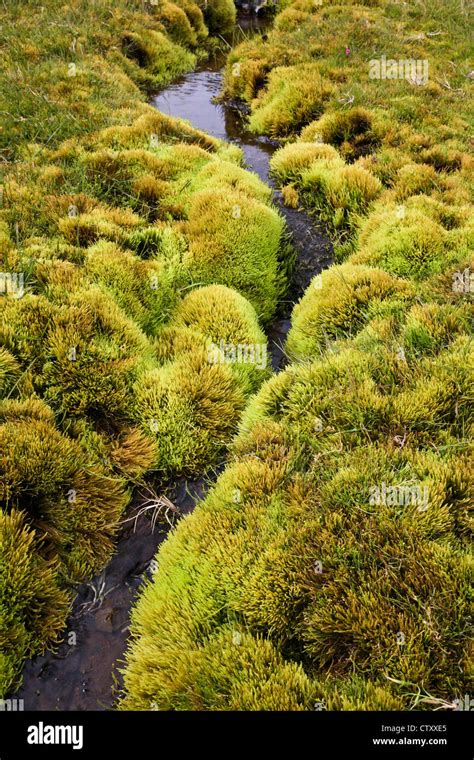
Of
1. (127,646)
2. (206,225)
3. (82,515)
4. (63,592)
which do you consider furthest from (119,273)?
(127,646)

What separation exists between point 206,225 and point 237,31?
17.0 metres

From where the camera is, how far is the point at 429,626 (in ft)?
11.9

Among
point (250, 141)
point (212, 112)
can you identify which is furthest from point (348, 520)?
point (212, 112)

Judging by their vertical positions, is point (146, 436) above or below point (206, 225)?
below

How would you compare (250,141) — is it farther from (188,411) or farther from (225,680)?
(225,680)

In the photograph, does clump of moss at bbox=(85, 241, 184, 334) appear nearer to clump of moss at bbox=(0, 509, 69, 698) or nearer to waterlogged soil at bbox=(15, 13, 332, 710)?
waterlogged soil at bbox=(15, 13, 332, 710)

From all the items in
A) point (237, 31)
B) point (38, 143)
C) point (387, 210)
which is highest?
point (237, 31)

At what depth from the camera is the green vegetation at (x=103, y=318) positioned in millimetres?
4965

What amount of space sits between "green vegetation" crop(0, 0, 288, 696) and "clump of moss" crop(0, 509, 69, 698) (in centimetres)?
1

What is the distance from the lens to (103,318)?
250 inches

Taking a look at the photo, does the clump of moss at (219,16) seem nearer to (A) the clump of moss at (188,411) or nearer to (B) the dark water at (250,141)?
(B) the dark water at (250,141)

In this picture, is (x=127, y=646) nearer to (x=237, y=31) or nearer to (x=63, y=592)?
(x=63, y=592)

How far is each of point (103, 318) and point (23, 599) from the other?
10.5 ft
